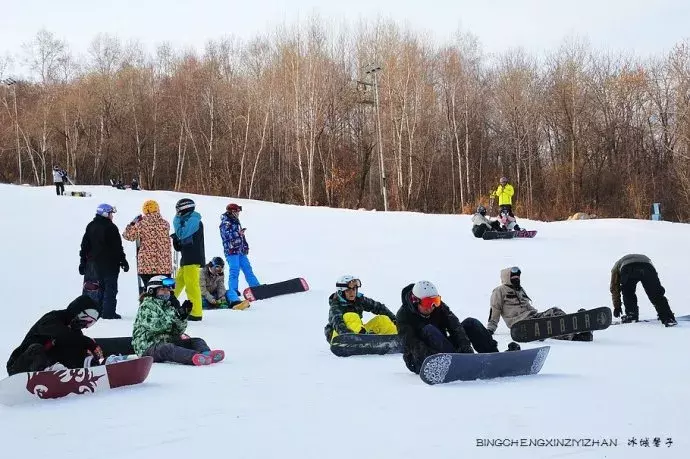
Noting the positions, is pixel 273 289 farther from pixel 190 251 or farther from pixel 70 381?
pixel 70 381

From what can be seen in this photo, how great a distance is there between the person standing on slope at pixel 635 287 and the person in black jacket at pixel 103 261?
691 cm

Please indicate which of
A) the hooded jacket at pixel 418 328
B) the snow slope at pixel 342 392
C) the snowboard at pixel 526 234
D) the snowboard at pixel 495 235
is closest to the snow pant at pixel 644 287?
the snow slope at pixel 342 392

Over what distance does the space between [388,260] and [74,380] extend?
11.5 meters

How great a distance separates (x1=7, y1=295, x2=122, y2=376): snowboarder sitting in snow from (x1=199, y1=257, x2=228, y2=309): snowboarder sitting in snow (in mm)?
5337

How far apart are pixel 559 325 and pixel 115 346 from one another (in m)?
4.94

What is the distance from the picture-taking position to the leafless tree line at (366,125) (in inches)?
1632

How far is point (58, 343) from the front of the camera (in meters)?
5.65

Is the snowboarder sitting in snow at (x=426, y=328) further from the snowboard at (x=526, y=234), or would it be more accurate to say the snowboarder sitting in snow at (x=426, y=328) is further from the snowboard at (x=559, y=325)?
the snowboard at (x=526, y=234)

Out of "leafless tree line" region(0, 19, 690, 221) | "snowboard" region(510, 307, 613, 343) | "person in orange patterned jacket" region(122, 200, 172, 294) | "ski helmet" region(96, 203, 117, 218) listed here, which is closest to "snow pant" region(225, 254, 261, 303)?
"person in orange patterned jacket" region(122, 200, 172, 294)

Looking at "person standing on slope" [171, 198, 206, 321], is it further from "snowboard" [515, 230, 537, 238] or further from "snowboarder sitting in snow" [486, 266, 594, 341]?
"snowboard" [515, 230, 537, 238]

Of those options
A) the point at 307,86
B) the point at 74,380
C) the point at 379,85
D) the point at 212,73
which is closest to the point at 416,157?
the point at 379,85

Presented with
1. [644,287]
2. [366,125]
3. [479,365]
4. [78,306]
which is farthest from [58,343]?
[366,125]

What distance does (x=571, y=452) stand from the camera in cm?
369

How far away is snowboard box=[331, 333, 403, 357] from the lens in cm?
733
